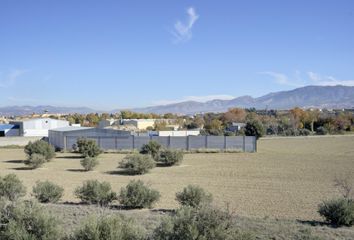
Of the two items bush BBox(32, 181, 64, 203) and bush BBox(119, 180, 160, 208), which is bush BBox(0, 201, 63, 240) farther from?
bush BBox(32, 181, 64, 203)

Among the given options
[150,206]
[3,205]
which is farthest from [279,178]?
[3,205]

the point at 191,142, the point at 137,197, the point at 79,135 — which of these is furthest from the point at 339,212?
the point at 79,135

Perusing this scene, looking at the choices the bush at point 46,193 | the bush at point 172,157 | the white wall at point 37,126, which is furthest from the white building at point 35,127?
the bush at point 46,193

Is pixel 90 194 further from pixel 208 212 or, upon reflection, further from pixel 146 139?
pixel 146 139

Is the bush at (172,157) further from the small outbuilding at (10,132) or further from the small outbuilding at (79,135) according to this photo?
the small outbuilding at (10,132)

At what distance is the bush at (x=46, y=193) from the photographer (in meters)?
20.0

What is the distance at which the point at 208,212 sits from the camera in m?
9.54

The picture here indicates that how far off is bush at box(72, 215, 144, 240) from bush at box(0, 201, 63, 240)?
71cm

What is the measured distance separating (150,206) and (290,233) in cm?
768

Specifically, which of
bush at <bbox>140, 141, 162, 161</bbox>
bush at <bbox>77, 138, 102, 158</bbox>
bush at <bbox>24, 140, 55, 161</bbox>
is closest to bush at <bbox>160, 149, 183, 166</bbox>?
bush at <bbox>140, 141, 162, 161</bbox>

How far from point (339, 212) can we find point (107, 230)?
28.0 ft

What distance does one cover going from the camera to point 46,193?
20.1 meters

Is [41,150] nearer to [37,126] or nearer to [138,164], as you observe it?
[138,164]

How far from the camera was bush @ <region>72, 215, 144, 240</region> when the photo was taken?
9328mm
